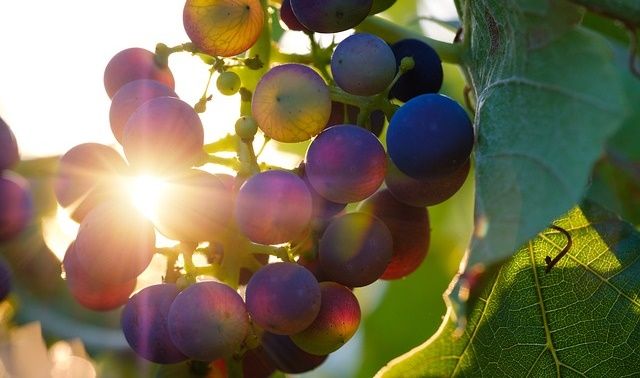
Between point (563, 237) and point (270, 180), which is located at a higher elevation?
point (270, 180)

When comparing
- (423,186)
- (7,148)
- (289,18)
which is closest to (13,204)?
(7,148)

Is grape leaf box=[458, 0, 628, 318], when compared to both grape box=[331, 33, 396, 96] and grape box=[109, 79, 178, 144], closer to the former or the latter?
grape box=[331, 33, 396, 96]

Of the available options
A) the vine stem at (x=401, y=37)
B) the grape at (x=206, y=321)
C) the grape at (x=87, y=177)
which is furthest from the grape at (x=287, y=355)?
the vine stem at (x=401, y=37)

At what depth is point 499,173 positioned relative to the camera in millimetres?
1056

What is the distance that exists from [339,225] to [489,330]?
35 centimetres

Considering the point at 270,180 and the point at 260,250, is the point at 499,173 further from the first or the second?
the point at 260,250

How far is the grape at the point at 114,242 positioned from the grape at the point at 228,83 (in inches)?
9.4

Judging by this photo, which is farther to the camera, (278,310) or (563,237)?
(563,237)

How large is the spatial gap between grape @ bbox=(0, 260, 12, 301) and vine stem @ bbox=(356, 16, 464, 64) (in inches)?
28.9

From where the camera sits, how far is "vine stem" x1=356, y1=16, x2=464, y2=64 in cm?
156

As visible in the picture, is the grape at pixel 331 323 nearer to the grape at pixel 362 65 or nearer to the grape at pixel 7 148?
the grape at pixel 362 65

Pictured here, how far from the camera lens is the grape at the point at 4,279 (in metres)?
1.49

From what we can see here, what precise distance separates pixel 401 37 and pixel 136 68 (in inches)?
18.3

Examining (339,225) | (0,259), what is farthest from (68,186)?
(339,225)
